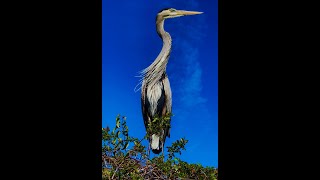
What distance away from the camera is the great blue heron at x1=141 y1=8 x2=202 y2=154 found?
227cm

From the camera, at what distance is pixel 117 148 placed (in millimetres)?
2061

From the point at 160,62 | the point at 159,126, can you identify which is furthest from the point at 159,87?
the point at 159,126

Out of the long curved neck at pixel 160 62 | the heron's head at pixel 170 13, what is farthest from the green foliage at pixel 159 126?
the heron's head at pixel 170 13

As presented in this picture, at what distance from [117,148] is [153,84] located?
0.77 m

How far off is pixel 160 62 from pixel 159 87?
0.31m

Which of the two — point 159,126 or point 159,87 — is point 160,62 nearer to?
point 159,87

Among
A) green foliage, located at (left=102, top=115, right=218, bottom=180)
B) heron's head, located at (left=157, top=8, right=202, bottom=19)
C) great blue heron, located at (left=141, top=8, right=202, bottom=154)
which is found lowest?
green foliage, located at (left=102, top=115, right=218, bottom=180)

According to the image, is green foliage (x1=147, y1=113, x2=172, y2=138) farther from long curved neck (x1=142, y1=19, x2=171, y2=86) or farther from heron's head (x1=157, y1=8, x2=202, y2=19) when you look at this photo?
heron's head (x1=157, y1=8, x2=202, y2=19)

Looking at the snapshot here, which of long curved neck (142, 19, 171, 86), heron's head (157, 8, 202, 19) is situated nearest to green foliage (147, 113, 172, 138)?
long curved neck (142, 19, 171, 86)

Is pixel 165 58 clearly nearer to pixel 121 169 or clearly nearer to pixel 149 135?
pixel 149 135

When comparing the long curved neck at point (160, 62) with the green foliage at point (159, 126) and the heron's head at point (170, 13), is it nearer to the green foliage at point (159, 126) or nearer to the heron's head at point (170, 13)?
the heron's head at point (170, 13)
